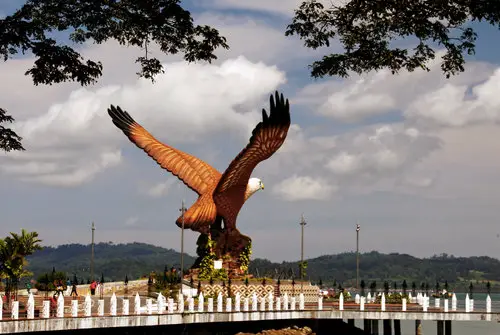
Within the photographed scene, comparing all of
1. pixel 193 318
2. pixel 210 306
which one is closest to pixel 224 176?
pixel 210 306

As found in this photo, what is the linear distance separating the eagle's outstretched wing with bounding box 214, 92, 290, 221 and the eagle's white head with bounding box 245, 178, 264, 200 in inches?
43.7

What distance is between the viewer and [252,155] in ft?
223

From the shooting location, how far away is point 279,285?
7006 centimetres

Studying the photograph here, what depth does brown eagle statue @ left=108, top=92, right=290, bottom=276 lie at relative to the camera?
66.9 meters

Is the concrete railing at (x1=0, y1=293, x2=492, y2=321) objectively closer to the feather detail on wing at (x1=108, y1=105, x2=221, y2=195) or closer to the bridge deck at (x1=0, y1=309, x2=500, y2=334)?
the bridge deck at (x1=0, y1=309, x2=500, y2=334)

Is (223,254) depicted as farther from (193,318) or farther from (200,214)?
(193,318)

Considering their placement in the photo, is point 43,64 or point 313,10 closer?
point 313,10

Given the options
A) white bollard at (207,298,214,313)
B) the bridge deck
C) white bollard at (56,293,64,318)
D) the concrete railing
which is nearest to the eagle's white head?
the concrete railing

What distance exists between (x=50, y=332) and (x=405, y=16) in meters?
20.9

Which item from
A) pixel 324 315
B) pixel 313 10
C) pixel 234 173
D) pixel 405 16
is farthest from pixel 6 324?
pixel 234 173

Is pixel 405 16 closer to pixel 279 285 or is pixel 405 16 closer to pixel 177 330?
pixel 177 330

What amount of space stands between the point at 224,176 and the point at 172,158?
6267 millimetres

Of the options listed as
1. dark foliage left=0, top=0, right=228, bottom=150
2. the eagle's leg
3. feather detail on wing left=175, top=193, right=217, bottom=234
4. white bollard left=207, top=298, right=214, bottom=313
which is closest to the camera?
dark foliage left=0, top=0, right=228, bottom=150

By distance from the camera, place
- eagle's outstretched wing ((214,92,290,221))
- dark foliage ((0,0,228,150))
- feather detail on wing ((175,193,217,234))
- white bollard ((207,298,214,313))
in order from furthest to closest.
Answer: feather detail on wing ((175,193,217,234)) < eagle's outstretched wing ((214,92,290,221)) < white bollard ((207,298,214,313)) < dark foliage ((0,0,228,150))
